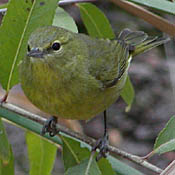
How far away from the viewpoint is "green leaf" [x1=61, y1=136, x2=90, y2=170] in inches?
111

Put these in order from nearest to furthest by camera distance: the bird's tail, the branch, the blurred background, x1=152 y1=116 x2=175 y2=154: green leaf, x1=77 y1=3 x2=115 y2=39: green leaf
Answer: x1=152 y1=116 x2=175 y2=154: green leaf
the branch
x1=77 y1=3 x2=115 y2=39: green leaf
the bird's tail
the blurred background

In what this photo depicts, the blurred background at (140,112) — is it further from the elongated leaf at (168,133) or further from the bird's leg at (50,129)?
the elongated leaf at (168,133)

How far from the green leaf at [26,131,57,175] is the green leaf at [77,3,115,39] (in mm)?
881

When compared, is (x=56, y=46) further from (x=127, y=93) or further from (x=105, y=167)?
(x=127, y=93)

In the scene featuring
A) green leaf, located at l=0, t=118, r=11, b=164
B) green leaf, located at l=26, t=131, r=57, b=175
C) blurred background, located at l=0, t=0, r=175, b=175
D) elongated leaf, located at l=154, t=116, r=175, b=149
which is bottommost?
blurred background, located at l=0, t=0, r=175, b=175

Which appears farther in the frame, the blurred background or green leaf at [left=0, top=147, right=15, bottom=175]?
the blurred background

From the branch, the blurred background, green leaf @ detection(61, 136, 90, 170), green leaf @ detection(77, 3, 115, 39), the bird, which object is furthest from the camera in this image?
the blurred background

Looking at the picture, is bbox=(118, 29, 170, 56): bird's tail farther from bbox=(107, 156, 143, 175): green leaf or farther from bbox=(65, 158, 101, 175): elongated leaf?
bbox=(65, 158, 101, 175): elongated leaf

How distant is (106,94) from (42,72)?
641 mm

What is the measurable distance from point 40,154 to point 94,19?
40.0 inches

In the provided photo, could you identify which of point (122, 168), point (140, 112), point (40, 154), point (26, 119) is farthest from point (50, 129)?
point (140, 112)

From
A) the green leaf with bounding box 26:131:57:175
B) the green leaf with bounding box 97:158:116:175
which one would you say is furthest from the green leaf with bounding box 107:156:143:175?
the green leaf with bounding box 26:131:57:175

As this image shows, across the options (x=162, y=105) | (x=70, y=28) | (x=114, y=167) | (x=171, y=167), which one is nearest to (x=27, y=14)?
(x=70, y=28)

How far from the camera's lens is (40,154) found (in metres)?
3.14
